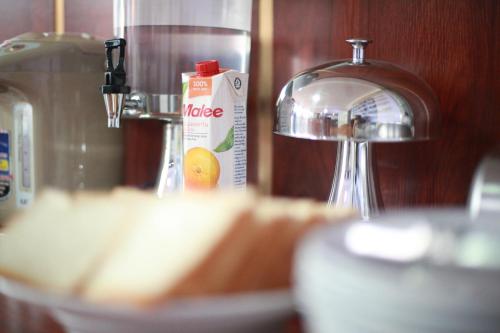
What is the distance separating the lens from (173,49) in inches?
39.1

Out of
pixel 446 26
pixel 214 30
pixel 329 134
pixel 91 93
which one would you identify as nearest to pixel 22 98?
pixel 91 93

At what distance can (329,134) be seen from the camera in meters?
0.74

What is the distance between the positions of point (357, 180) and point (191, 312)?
1.52 ft

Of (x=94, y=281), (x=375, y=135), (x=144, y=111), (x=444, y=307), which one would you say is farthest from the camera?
(x=144, y=111)

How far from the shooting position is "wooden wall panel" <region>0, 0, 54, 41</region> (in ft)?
4.30

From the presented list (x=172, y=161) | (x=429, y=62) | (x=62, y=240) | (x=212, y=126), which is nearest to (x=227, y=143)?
(x=212, y=126)

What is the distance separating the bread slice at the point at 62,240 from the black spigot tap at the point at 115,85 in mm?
427

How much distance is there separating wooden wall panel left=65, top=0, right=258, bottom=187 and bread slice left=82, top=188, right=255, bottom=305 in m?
0.58

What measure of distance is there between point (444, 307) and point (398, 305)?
0.07 feet

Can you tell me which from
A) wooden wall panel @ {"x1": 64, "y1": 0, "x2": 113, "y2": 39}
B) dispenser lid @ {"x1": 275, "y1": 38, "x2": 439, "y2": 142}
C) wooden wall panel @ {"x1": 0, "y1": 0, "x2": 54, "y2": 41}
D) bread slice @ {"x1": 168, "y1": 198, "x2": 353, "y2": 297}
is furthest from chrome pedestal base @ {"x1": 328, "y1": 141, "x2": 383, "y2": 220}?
wooden wall panel @ {"x1": 0, "y1": 0, "x2": 54, "y2": 41}

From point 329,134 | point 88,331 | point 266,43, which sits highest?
point 266,43

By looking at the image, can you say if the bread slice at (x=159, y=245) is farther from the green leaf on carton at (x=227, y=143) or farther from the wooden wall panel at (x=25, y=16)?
the wooden wall panel at (x=25, y=16)

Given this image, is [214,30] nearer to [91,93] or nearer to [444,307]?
[91,93]

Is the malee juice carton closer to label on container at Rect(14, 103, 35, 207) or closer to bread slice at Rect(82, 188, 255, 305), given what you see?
label on container at Rect(14, 103, 35, 207)
